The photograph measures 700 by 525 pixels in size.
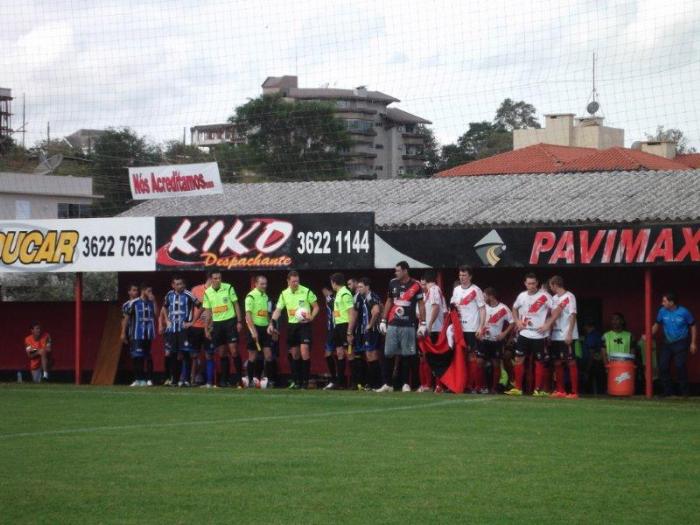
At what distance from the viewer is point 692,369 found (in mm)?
21938

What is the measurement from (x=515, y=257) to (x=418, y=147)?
51.0 meters

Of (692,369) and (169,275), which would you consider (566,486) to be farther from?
(169,275)

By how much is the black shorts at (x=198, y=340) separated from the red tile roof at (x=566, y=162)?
16386mm

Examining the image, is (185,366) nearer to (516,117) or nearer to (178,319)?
(178,319)

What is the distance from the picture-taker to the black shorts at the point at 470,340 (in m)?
20.1

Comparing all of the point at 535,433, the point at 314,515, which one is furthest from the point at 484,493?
the point at 535,433

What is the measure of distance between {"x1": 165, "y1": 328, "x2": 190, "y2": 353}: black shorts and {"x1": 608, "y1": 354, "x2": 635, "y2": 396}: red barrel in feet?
23.7

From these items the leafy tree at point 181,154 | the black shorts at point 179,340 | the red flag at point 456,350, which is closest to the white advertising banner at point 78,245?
the black shorts at point 179,340

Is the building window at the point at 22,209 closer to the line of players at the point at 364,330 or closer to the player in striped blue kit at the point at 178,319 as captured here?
the line of players at the point at 364,330

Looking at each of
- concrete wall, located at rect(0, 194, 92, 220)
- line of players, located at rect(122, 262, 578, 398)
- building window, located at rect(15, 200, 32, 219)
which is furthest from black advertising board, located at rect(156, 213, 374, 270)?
building window, located at rect(15, 200, 32, 219)

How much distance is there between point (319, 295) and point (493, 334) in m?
5.42

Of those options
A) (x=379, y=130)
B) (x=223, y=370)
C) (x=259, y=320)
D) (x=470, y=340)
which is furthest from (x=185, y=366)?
(x=379, y=130)

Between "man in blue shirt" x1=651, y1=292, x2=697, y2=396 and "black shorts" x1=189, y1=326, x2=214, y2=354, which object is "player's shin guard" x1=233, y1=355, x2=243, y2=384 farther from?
"man in blue shirt" x1=651, y1=292, x2=697, y2=396

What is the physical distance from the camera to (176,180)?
24.6 meters
